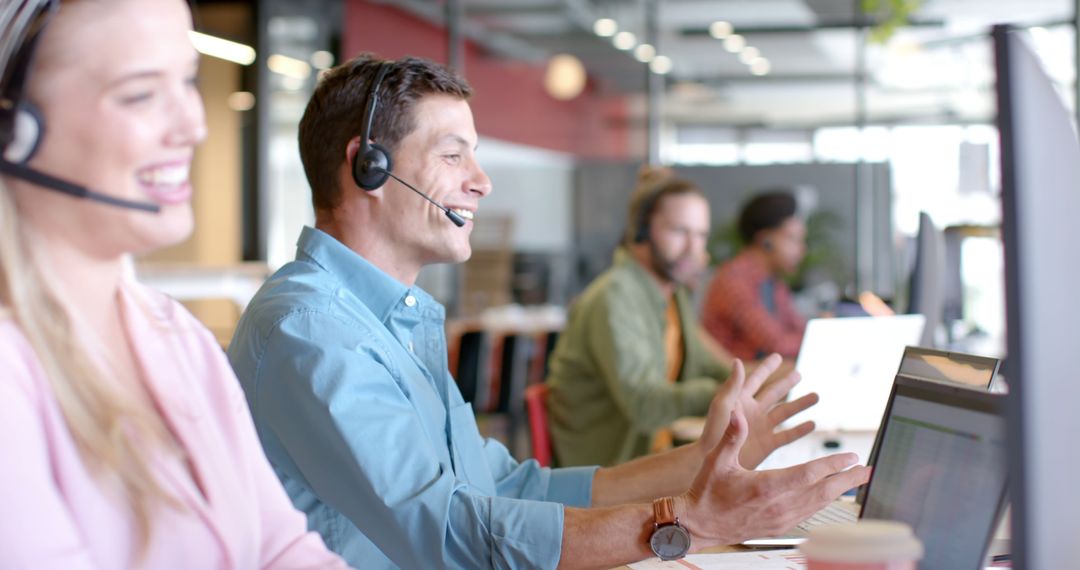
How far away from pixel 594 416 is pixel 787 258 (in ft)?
7.13

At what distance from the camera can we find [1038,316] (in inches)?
41.7

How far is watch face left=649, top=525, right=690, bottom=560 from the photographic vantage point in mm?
1547

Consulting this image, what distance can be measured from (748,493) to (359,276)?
727 mm

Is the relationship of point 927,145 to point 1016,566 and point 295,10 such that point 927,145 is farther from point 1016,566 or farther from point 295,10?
point 1016,566

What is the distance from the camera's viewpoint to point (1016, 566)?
108 cm

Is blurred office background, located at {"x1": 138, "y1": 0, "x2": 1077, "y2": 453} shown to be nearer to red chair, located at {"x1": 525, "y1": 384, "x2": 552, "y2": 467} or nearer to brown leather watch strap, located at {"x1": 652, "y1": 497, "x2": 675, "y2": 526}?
red chair, located at {"x1": 525, "y1": 384, "x2": 552, "y2": 467}

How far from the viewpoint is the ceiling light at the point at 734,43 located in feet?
29.4

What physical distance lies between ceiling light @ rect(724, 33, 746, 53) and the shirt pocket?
7.40 metres

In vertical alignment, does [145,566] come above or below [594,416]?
above

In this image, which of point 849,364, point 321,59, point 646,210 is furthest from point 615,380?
point 321,59

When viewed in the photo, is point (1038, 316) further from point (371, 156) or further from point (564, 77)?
point (564, 77)

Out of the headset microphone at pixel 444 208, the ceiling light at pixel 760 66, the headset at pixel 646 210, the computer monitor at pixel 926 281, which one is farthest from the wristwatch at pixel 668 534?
the ceiling light at pixel 760 66

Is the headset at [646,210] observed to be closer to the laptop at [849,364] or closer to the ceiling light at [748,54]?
the laptop at [849,364]

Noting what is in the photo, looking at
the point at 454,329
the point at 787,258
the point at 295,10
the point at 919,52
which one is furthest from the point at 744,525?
the point at 919,52
